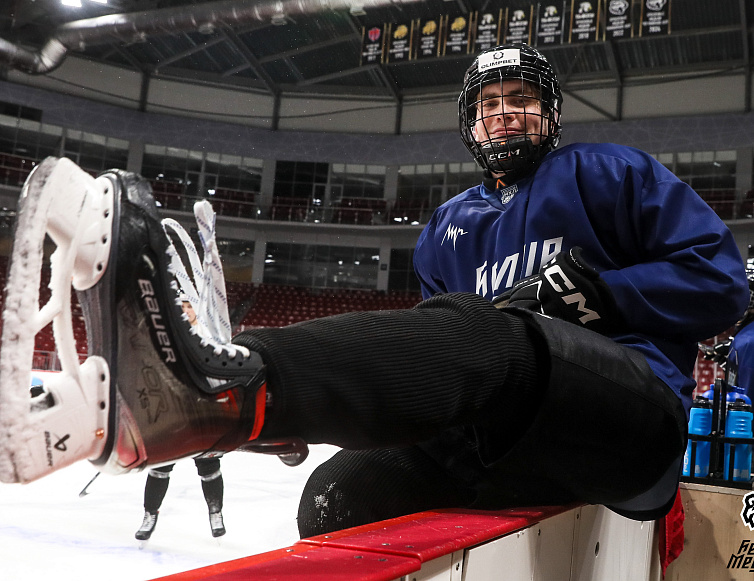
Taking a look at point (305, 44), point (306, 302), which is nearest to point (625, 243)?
point (305, 44)

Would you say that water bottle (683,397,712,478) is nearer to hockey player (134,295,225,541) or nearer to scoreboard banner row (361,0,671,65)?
hockey player (134,295,225,541)

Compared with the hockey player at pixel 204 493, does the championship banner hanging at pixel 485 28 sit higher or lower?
higher

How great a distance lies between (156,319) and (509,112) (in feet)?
2.60

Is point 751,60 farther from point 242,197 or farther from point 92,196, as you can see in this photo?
point 92,196

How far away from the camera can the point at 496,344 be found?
0.70 meters

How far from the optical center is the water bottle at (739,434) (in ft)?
5.44

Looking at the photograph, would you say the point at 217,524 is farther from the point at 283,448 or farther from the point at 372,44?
the point at 372,44

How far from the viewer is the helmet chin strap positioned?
1145 millimetres

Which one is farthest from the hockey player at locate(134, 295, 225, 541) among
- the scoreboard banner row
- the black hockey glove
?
the scoreboard banner row

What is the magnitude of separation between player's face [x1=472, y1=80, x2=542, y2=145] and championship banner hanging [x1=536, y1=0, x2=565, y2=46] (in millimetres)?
6644

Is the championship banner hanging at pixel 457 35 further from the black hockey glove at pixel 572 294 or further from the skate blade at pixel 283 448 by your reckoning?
the skate blade at pixel 283 448

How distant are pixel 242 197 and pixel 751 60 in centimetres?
841

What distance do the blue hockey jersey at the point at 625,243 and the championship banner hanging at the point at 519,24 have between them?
22.0ft

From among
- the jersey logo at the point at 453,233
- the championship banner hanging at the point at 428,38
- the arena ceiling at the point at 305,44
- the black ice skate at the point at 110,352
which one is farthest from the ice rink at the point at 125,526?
the arena ceiling at the point at 305,44
